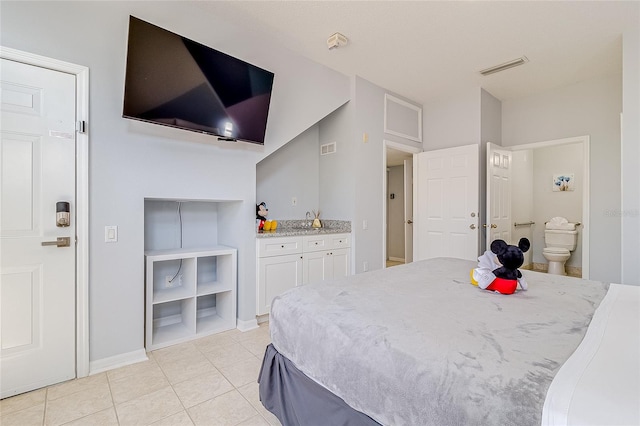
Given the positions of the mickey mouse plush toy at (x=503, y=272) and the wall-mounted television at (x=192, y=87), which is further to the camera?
the wall-mounted television at (x=192, y=87)

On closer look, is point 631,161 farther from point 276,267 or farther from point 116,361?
point 116,361

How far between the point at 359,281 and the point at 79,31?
2591 millimetres

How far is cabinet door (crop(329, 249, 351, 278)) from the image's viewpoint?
3.59 m

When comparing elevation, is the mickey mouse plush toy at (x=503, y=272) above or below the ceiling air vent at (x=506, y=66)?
below

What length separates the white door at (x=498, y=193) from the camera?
4023mm

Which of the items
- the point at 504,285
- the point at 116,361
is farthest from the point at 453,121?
the point at 116,361

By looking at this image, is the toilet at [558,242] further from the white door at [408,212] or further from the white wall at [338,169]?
the white wall at [338,169]

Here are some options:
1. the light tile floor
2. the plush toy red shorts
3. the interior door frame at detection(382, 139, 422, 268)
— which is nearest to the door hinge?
the light tile floor

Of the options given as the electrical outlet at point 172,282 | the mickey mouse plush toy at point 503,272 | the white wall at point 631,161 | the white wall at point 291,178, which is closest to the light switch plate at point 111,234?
the electrical outlet at point 172,282

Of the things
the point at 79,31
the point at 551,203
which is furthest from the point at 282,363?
the point at 551,203

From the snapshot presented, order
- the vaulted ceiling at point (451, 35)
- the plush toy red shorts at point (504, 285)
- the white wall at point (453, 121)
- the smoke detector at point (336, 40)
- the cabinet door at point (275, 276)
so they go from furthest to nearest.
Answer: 1. the white wall at point (453, 121)
2. the cabinet door at point (275, 276)
3. the smoke detector at point (336, 40)
4. the vaulted ceiling at point (451, 35)
5. the plush toy red shorts at point (504, 285)

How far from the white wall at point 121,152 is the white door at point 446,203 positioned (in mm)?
2803

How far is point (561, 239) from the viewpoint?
5.05m

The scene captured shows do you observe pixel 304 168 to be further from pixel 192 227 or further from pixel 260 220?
pixel 192 227
